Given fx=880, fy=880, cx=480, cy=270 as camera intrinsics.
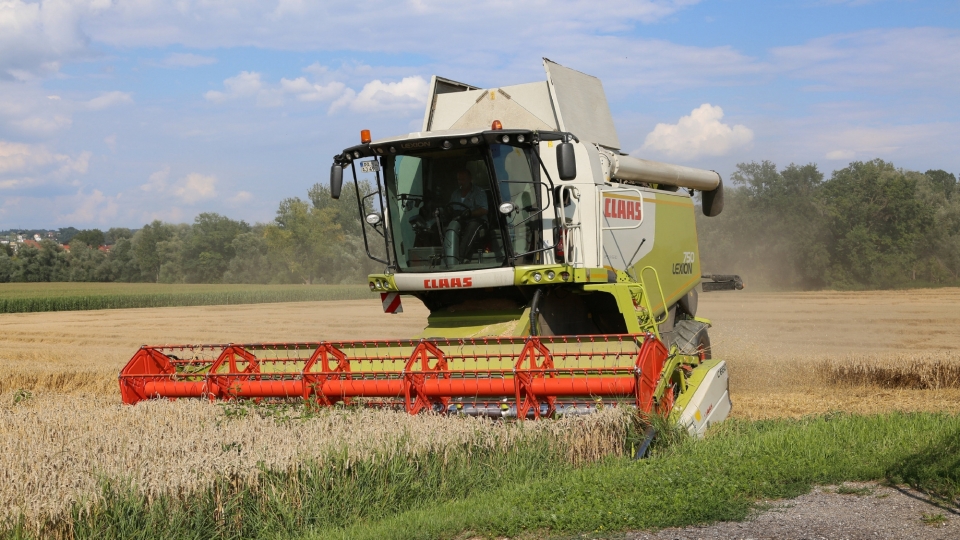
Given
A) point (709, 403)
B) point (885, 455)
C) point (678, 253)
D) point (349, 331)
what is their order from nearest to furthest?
point (885, 455) < point (709, 403) < point (678, 253) < point (349, 331)

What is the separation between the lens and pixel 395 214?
308 inches

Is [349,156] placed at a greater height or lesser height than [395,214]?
greater

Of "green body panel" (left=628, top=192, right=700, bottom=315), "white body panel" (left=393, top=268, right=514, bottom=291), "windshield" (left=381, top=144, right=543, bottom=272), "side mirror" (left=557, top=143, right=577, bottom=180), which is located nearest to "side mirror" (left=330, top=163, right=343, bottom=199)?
"windshield" (left=381, top=144, right=543, bottom=272)

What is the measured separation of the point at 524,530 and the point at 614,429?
1.61m

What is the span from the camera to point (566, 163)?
6586 millimetres

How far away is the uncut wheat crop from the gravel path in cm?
139

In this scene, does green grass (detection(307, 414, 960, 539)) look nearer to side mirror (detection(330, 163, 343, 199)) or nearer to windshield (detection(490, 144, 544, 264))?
windshield (detection(490, 144, 544, 264))

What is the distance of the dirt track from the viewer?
9.77 metres

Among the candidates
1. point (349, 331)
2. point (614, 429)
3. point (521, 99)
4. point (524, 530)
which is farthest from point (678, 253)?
point (349, 331)

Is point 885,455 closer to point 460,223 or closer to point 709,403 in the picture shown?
point 709,403

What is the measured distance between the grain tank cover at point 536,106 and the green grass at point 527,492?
11.9ft

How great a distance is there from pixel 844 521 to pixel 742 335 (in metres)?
10.8

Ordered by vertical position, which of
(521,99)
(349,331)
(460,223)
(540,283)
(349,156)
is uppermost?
(521,99)

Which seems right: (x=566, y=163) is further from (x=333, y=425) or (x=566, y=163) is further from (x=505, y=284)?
(x=333, y=425)
